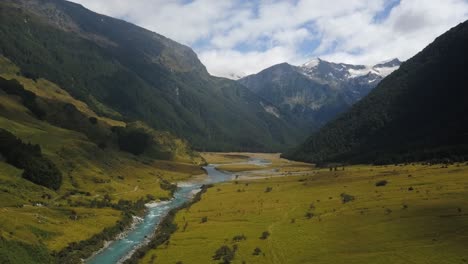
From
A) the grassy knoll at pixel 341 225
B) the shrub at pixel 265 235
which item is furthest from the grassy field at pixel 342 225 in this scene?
the shrub at pixel 265 235

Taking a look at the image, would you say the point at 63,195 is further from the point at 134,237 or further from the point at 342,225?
the point at 342,225

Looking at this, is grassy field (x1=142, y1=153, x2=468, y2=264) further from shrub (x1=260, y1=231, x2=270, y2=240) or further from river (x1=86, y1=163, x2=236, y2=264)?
river (x1=86, y1=163, x2=236, y2=264)

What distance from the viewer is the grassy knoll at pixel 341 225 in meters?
64.4

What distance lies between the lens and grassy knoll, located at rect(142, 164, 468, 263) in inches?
2534

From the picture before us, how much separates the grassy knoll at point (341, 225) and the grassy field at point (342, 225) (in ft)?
0.45

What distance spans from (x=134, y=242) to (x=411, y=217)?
55.7 metres

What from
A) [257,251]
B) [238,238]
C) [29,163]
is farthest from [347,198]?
[29,163]

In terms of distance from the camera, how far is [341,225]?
84.4m

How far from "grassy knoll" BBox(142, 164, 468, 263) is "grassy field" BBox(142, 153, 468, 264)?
14 centimetres

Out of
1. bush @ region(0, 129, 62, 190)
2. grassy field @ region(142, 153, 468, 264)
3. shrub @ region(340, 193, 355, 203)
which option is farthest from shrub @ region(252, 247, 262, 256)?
bush @ region(0, 129, 62, 190)

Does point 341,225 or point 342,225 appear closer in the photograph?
point 342,225

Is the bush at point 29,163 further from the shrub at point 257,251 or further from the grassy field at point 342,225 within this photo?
the shrub at point 257,251

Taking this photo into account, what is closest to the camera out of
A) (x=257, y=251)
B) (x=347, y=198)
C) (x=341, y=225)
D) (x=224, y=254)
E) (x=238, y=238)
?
(x=224, y=254)

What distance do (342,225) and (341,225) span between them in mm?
205
